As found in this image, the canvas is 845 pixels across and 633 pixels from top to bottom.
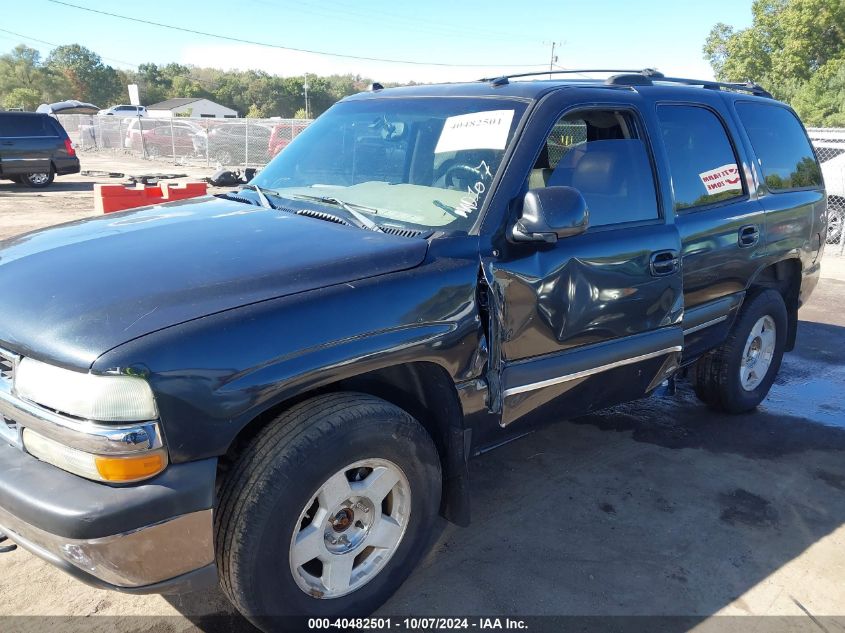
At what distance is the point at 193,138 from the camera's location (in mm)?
24266

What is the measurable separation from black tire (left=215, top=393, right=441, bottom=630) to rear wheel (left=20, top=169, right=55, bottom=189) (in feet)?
60.1

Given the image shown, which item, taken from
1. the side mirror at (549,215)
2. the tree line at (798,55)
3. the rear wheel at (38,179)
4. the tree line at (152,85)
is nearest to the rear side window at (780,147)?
the side mirror at (549,215)

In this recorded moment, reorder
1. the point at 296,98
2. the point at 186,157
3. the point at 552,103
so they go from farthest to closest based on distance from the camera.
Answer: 1. the point at 296,98
2. the point at 186,157
3. the point at 552,103

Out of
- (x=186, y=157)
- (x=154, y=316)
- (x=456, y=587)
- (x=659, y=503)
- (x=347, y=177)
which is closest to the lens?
(x=154, y=316)

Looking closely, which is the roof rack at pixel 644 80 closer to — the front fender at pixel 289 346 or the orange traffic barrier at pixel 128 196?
the front fender at pixel 289 346

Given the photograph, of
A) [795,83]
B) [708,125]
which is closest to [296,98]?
[795,83]

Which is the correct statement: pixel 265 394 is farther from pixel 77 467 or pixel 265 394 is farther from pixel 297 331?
pixel 77 467

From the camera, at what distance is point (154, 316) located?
80.9 inches

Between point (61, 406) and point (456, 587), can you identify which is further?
point (456, 587)

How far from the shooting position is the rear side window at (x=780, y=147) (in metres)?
4.33

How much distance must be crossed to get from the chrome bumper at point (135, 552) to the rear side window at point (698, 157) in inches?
110

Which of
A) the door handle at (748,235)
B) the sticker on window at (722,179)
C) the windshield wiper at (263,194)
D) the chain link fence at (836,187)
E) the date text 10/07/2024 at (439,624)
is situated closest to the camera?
the date text 10/07/2024 at (439,624)

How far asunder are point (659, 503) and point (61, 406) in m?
2.84

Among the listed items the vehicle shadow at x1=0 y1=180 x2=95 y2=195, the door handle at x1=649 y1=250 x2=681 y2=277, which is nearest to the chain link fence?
the door handle at x1=649 y1=250 x2=681 y2=277
